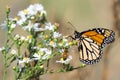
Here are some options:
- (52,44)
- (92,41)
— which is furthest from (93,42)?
(52,44)

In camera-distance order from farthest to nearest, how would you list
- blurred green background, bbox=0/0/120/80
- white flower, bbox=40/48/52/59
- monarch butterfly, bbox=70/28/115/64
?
blurred green background, bbox=0/0/120/80 → monarch butterfly, bbox=70/28/115/64 → white flower, bbox=40/48/52/59

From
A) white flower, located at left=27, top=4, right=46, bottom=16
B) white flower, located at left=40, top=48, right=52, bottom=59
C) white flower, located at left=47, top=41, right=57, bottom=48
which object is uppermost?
white flower, located at left=27, top=4, right=46, bottom=16

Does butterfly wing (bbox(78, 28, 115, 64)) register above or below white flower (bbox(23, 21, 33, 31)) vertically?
below

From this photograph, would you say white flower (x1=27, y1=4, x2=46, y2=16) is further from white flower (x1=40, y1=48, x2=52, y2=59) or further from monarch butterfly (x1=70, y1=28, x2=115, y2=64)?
monarch butterfly (x1=70, y1=28, x2=115, y2=64)

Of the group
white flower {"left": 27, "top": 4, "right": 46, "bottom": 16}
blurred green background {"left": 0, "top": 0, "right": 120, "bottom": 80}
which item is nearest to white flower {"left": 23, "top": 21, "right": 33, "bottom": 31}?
white flower {"left": 27, "top": 4, "right": 46, "bottom": 16}

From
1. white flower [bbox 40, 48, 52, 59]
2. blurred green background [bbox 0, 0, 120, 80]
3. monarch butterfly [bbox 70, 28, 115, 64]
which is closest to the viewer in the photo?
white flower [bbox 40, 48, 52, 59]

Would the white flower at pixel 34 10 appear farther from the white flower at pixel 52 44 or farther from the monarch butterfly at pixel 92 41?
the monarch butterfly at pixel 92 41

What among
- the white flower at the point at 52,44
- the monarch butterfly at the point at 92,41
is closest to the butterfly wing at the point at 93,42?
the monarch butterfly at the point at 92,41

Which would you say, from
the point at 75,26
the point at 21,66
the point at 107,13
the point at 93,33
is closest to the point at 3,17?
the point at 75,26

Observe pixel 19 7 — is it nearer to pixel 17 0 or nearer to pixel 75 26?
pixel 17 0
